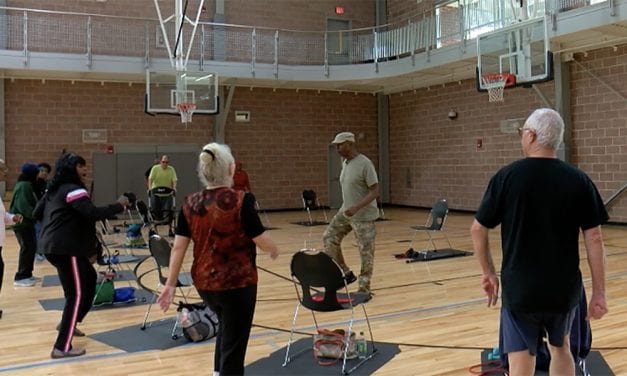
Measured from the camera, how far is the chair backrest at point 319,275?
13.8 feet

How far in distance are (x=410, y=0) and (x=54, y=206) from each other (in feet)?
51.2

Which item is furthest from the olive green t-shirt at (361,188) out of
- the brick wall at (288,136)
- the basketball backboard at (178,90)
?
the brick wall at (288,136)

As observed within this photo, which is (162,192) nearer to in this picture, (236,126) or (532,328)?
(236,126)

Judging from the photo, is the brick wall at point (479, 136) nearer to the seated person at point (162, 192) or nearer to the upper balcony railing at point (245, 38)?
the upper balcony railing at point (245, 38)

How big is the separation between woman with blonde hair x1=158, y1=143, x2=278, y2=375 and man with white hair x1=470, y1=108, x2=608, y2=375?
3.61 feet

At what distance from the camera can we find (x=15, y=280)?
287 inches

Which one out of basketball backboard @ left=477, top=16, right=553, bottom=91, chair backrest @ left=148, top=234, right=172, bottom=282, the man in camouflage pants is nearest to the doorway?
basketball backboard @ left=477, top=16, right=553, bottom=91

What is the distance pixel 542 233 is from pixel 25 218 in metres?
6.18

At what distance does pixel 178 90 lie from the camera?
42.5 feet

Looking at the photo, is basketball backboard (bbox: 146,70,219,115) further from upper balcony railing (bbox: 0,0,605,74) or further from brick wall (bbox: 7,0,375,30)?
brick wall (bbox: 7,0,375,30)

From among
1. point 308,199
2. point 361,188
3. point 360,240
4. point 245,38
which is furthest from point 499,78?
point 245,38

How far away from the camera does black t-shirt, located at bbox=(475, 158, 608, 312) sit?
96.4 inches

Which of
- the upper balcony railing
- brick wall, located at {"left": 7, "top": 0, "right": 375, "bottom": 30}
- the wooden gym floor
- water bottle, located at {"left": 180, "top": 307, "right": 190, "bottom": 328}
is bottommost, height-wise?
the wooden gym floor

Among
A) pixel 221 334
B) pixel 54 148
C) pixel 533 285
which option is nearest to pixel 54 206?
pixel 221 334
